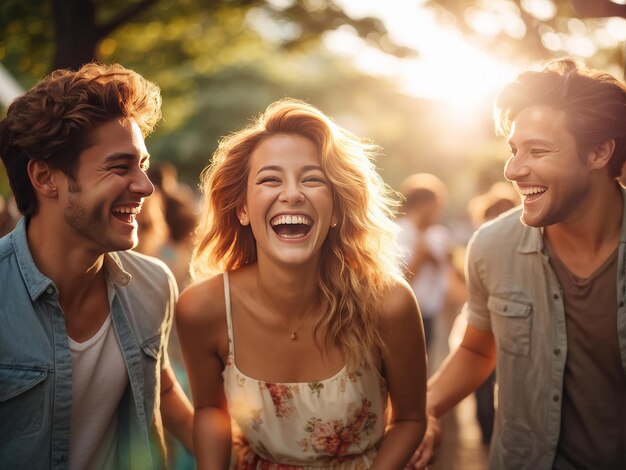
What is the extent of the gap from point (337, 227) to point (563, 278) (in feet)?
3.57

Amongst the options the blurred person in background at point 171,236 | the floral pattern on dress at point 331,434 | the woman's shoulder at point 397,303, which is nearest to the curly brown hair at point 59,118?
the woman's shoulder at point 397,303

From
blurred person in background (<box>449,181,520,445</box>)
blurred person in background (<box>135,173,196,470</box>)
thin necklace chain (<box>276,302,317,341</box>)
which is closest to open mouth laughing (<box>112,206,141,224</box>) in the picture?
thin necklace chain (<box>276,302,317,341</box>)

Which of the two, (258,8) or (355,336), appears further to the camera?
(258,8)

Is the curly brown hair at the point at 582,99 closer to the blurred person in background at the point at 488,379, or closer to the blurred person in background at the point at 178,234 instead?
the blurred person in background at the point at 488,379

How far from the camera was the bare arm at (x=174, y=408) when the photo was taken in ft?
13.0

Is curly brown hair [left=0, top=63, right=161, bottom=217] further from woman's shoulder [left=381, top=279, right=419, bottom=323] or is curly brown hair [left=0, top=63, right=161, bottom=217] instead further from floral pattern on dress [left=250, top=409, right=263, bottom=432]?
woman's shoulder [left=381, top=279, right=419, bottom=323]

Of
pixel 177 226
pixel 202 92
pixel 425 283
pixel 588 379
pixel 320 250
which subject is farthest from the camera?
pixel 202 92

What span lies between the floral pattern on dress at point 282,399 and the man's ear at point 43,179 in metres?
1.30

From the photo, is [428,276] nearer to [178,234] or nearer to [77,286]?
[178,234]

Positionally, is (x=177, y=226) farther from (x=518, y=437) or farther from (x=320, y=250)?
(x=518, y=437)

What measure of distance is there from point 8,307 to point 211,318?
0.91m

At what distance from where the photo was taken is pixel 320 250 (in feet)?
12.8

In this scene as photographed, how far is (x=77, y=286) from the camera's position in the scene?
11.4 ft

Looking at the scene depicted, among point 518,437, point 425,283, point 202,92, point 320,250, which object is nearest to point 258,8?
point 425,283
